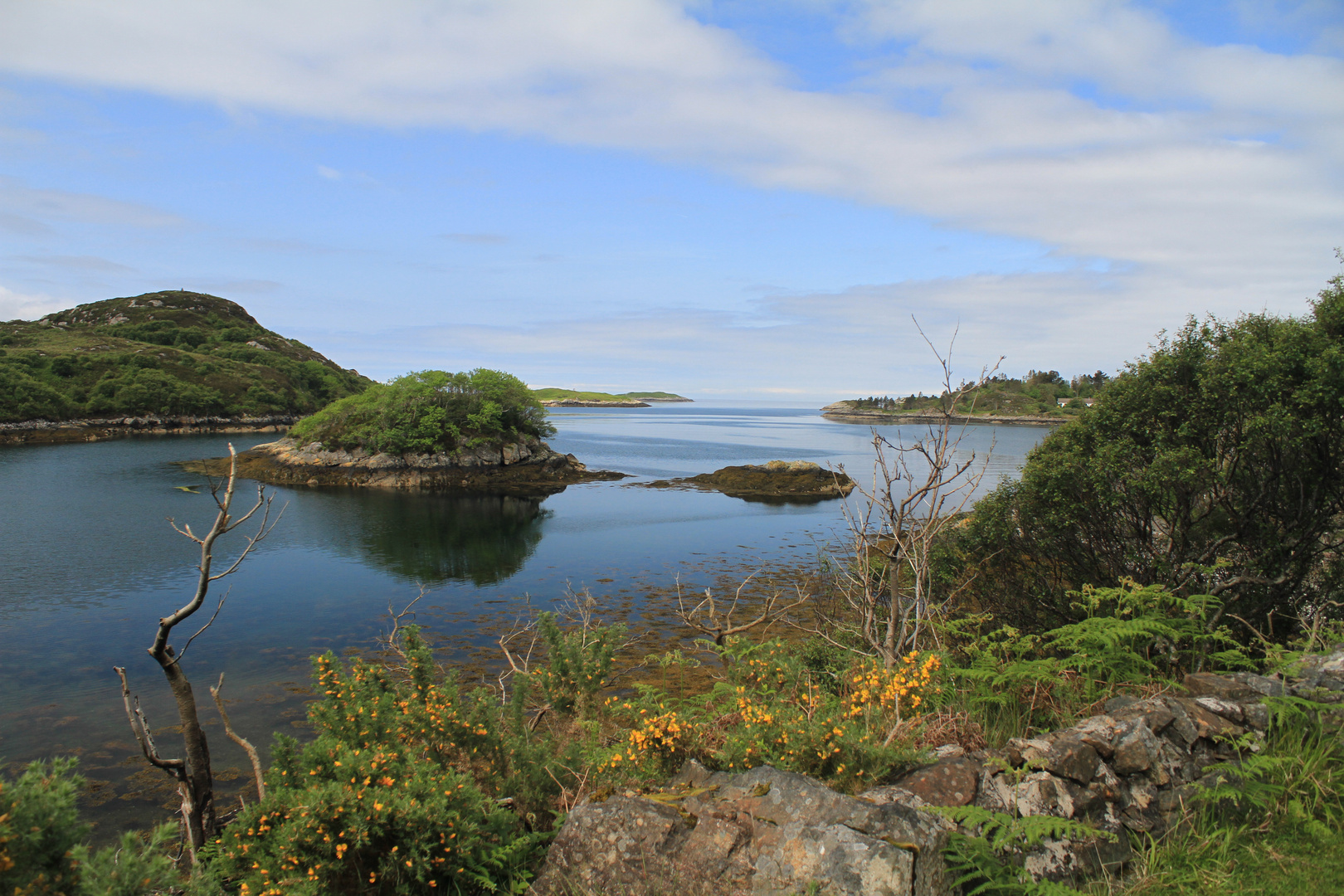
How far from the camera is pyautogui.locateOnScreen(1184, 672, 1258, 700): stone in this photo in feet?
16.9

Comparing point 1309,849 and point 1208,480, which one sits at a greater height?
point 1208,480

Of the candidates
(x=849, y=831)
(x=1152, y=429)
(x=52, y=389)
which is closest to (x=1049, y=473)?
(x=1152, y=429)

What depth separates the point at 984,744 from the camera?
5.01m

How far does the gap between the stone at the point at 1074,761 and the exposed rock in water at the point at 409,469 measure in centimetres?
4066

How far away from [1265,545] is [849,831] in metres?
10.0

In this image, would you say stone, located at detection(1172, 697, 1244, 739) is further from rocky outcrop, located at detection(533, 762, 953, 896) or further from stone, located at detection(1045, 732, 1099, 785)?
rocky outcrop, located at detection(533, 762, 953, 896)

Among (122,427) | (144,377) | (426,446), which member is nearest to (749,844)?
(426,446)

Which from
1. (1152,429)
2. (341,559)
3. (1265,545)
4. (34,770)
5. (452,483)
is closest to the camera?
(34,770)

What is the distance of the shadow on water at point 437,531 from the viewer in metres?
24.2

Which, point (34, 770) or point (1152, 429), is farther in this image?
point (1152, 429)

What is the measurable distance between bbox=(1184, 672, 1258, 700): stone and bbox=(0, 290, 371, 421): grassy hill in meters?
97.5

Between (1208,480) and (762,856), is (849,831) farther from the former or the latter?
(1208,480)

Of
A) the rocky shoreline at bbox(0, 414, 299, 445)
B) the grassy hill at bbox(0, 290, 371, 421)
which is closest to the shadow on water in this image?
the rocky shoreline at bbox(0, 414, 299, 445)

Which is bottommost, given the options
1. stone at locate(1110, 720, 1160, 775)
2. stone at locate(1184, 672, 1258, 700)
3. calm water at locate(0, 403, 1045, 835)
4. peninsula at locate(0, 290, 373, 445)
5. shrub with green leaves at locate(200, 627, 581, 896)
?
calm water at locate(0, 403, 1045, 835)
